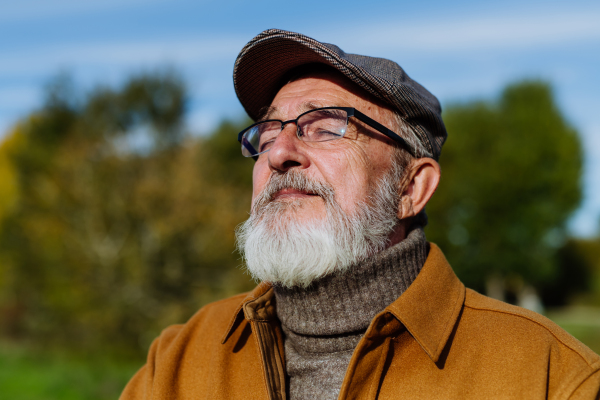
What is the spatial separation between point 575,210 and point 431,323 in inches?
1148

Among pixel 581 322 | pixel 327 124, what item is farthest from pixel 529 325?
pixel 581 322

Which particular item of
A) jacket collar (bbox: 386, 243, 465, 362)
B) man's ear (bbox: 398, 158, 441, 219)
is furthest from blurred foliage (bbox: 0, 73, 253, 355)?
jacket collar (bbox: 386, 243, 465, 362)

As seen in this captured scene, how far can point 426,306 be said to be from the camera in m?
2.08

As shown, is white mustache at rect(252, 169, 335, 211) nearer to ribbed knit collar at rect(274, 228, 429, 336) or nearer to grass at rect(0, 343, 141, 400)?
ribbed knit collar at rect(274, 228, 429, 336)

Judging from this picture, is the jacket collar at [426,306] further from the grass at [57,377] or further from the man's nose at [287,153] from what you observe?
the grass at [57,377]

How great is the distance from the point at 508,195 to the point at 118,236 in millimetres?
20273

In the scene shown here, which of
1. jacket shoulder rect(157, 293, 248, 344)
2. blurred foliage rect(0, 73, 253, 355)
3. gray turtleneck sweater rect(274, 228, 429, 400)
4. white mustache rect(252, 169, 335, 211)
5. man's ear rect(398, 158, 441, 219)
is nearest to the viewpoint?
gray turtleneck sweater rect(274, 228, 429, 400)

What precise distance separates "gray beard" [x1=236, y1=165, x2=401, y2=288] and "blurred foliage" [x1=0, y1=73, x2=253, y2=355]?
13023mm

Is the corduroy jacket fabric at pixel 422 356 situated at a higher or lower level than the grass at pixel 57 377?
higher

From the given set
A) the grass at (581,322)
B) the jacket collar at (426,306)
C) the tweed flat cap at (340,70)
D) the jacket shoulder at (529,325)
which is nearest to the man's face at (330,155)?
the tweed flat cap at (340,70)

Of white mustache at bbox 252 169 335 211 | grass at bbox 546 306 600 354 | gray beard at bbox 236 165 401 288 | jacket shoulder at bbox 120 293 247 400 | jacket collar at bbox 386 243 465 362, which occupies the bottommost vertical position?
grass at bbox 546 306 600 354

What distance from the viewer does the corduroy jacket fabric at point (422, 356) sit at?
186 cm

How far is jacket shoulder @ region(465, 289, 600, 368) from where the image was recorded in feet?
6.29

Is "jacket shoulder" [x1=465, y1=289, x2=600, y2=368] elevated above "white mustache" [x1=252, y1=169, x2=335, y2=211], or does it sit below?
below
